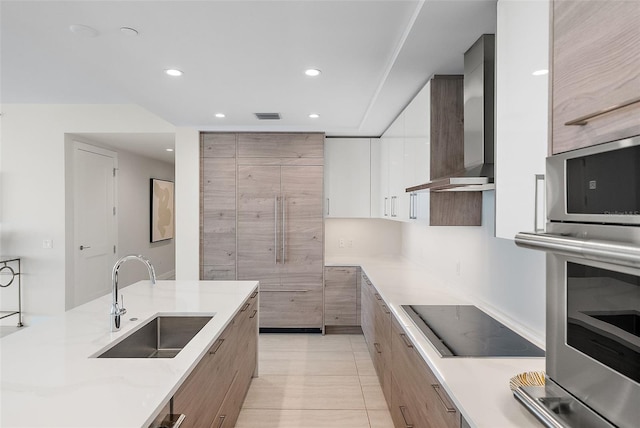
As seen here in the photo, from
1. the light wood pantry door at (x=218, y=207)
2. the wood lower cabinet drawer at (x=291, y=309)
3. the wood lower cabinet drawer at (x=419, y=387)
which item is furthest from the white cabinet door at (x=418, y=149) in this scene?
the light wood pantry door at (x=218, y=207)

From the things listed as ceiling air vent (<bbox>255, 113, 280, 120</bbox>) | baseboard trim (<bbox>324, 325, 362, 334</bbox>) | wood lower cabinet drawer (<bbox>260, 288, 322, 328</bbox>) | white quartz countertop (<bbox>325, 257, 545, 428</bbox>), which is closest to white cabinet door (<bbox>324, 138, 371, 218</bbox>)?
ceiling air vent (<bbox>255, 113, 280, 120</bbox>)

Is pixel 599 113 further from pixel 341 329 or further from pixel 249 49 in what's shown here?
pixel 341 329

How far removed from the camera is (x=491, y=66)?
183 centimetres

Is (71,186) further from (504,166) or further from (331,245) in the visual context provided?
(504,166)

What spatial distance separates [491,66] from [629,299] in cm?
142

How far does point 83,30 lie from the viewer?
6.44 ft

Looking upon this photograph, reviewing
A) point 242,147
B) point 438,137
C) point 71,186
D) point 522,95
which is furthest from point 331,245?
point 522,95

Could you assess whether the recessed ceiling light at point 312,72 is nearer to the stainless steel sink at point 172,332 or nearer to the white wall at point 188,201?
the stainless steel sink at point 172,332

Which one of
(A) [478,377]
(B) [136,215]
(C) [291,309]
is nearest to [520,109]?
(A) [478,377]

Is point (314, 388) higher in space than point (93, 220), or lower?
lower

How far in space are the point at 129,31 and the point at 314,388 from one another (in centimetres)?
283

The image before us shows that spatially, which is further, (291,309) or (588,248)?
(291,309)

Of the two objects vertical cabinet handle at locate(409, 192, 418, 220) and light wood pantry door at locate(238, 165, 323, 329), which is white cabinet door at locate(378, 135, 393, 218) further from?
vertical cabinet handle at locate(409, 192, 418, 220)

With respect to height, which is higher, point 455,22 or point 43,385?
point 455,22
